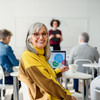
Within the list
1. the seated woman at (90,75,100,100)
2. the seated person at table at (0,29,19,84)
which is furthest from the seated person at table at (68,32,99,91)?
the seated woman at (90,75,100,100)

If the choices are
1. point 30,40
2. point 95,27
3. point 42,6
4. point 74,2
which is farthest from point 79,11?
point 30,40

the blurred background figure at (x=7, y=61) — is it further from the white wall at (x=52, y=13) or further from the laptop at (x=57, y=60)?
the white wall at (x=52, y=13)

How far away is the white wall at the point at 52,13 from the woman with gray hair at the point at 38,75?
5.22 meters

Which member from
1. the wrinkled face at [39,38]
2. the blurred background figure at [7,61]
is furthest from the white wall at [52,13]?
the wrinkled face at [39,38]

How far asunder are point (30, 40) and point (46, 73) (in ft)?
1.03

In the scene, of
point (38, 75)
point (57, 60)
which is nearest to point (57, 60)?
point (57, 60)

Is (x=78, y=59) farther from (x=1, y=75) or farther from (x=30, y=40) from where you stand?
(x=30, y=40)

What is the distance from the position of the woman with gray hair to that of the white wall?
522cm

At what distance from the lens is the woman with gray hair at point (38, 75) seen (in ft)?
4.45

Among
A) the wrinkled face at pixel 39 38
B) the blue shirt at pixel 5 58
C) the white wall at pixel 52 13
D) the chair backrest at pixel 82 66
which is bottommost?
the chair backrest at pixel 82 66

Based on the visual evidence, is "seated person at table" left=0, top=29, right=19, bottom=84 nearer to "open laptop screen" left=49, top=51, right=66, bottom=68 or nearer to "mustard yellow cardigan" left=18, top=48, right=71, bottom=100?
"open laptop screen" left=49, top=51, right=66, bottom=68

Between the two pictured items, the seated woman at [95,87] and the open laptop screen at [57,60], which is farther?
the open laptop screen at [57,60]

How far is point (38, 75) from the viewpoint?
136 centimetres

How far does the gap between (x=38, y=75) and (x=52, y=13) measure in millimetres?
5615
